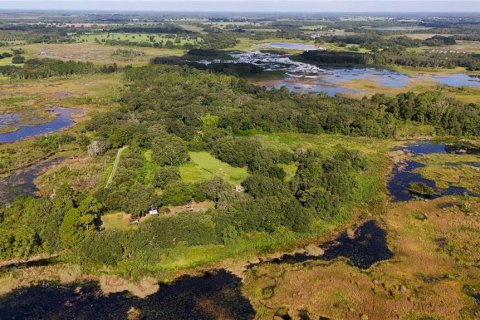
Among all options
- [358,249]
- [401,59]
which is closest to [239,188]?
[358,249]

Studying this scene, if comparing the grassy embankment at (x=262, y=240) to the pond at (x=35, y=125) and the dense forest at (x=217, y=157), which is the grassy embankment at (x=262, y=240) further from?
the pond at (x=35, y=125)

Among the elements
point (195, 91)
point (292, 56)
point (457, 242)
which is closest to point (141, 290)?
point (457, 242)

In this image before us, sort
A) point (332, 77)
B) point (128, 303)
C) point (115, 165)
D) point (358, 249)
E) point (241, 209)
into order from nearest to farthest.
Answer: point (128, 303)
point (358, 249)
point (241, 209)
point (115, 165)
point (332, 77)

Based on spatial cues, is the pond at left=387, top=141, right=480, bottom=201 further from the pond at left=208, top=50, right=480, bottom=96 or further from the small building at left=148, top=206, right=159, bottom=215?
the pond at left=208, top=50, right=480, bottom=96

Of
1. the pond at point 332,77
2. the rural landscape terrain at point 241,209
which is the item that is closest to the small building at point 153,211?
the rural landscape terrain at point 241,209

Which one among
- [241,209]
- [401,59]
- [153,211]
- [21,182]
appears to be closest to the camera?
[241,209]

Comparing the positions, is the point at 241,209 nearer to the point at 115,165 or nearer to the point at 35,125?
the point at 115,165

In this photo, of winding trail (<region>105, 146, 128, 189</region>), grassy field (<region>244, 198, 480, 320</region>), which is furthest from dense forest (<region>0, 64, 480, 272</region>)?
grassy field (<region>244, 198, 480, 320</region>)

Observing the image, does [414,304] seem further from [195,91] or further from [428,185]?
[195,91]
